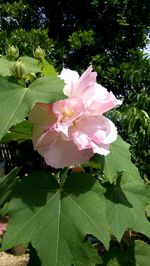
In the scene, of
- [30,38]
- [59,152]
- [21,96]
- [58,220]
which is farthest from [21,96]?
[30,38]

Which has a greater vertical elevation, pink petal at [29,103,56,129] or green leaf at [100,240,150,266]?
pink petal at [29,103,56,129]

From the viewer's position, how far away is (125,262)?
1046mm

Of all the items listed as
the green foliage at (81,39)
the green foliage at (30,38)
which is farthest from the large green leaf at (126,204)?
the green foliage at (81,39)

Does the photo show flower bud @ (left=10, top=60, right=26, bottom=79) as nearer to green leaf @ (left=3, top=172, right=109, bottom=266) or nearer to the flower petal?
the flower petal

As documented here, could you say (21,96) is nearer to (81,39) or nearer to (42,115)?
(42,115)

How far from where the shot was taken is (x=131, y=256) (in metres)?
1.05

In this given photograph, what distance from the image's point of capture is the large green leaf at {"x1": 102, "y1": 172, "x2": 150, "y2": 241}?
0.93m

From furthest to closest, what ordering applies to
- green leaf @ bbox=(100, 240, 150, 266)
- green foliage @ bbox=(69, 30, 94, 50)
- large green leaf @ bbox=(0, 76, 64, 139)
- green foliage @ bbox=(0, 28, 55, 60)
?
1. green foliage @ bbox=(69, 30, 94, 50)
2. green foliage @ bbox=(0, 28, 55, 60)
3. green leaf @ bbox=(100, 240, 150, 266)
4. large green leaf @ bbox=(0, 76, 64, 139)

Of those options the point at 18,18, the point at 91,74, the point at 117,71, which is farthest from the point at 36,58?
the point at 18,18

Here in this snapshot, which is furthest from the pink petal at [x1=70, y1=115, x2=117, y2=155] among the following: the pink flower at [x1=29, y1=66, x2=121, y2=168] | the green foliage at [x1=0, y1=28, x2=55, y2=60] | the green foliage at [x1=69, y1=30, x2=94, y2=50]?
the green foliage at [x1=69, y1=30, x2=94, y2=50]

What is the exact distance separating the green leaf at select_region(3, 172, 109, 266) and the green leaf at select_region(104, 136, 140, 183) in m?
0.04

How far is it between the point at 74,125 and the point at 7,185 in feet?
0.62

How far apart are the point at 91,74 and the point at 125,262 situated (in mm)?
412

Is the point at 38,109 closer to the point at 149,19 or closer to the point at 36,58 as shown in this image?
the point at 36,58
